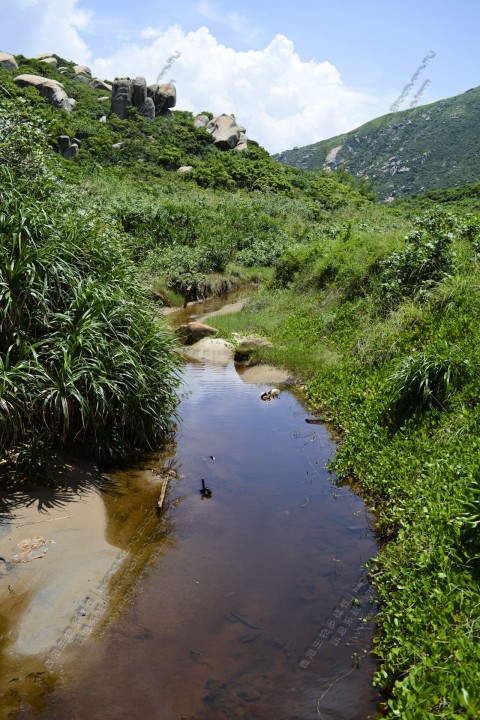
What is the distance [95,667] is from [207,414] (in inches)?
250

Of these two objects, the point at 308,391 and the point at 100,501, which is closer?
the point at 100,501

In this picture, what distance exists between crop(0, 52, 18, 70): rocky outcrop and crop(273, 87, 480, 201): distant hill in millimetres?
41886

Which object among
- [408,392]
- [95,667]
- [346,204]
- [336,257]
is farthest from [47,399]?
[346,204]

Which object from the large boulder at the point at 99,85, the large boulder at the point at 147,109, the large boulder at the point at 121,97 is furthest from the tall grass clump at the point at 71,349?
the large boulder at the point at 99,85

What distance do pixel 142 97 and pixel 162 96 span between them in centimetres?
380

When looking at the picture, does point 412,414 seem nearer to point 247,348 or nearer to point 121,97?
point 247,348

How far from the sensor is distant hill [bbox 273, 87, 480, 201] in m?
82.1

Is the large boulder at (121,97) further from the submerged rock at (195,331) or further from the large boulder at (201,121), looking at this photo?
the submerged rock at (195,331)

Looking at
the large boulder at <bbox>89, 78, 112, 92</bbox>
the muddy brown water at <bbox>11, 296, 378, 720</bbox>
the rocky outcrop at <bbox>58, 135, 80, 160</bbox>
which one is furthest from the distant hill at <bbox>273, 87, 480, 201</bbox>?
the muddy brown water at <bbox>11, 296, 378, 720</bbox>

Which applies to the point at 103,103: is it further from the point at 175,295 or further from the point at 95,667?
the point at 95,667

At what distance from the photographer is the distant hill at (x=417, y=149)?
82125 millimetres

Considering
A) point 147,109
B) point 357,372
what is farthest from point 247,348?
point 147,109

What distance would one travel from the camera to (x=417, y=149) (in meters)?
92.0

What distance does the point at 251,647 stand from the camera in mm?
4711
